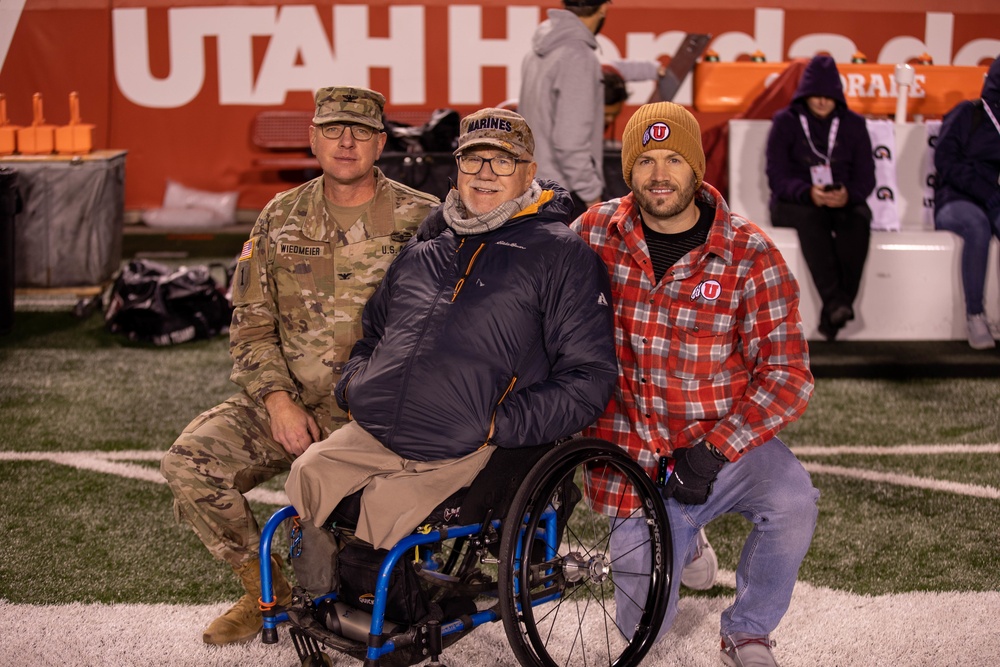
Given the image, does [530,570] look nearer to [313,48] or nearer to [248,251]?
[248,251]

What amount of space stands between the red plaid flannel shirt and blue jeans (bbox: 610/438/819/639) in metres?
0.11

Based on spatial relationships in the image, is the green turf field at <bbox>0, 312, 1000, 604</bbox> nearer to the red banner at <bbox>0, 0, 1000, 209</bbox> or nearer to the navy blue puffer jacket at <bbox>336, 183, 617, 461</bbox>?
the navy blue puffer jacket at <bbox>336, 183, 617, 461</bbox>

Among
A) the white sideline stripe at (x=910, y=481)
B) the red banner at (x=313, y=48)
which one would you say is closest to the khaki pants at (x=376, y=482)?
the white sideline stripe at (x=910, y=481)

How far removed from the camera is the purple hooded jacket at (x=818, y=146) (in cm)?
622

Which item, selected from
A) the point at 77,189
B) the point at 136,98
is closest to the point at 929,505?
the point at 77,189

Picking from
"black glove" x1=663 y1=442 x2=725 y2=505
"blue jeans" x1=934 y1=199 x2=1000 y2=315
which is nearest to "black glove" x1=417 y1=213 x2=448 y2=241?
"black glove" x1=663 y1=442 x2=725 y2=505

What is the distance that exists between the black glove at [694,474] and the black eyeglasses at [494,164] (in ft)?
2.97

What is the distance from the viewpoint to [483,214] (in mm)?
3053

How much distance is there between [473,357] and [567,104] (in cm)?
289

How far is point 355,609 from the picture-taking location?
9.73 ft

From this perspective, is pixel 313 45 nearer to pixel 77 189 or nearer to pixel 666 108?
pixel 77 189

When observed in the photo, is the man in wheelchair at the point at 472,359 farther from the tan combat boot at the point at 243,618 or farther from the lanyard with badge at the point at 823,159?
the lanyard with badge at the point at 823,159

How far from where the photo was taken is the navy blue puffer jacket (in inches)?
111

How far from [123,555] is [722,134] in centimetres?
474
